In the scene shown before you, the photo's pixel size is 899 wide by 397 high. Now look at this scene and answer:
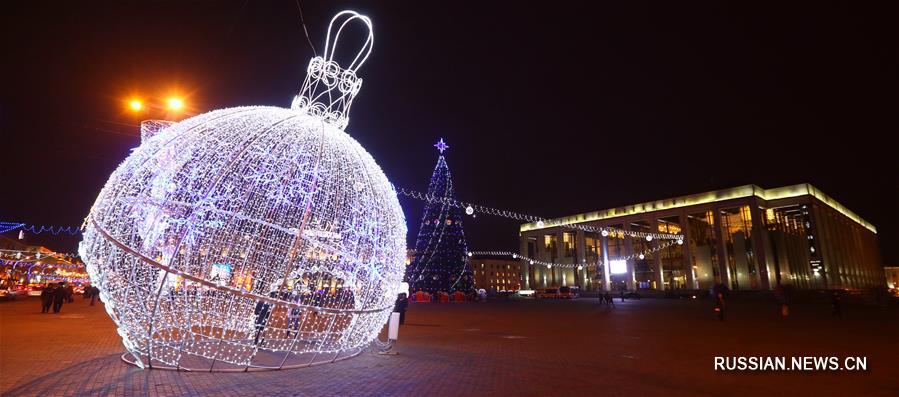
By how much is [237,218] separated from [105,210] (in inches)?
76.2

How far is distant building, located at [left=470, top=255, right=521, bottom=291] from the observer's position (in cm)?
11138

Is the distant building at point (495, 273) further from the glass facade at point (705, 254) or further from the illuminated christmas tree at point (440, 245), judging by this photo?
the illuminated christmas tree at point (440, 245)

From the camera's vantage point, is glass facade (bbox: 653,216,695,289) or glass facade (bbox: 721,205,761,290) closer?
glass facade (bbox: 721,205,761,290)

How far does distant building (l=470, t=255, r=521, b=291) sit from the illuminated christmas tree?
235 feet

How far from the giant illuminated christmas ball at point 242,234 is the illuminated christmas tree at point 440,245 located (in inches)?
1055

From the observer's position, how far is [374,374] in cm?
680

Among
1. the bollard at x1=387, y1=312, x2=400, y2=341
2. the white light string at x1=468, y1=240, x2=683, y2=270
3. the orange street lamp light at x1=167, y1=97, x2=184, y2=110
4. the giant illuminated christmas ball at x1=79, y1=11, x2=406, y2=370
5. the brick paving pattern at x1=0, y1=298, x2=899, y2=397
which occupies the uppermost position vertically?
the orange street lamp light at x1=167, y1=97, x2=184, y2=110

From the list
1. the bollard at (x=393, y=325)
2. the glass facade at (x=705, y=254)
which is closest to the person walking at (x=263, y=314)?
the bollard at (x=393, y=325)

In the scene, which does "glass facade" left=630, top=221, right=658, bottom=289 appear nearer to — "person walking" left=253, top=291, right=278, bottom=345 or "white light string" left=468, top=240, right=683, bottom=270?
"white light string" left=468, top=240, right=683, bottom=270

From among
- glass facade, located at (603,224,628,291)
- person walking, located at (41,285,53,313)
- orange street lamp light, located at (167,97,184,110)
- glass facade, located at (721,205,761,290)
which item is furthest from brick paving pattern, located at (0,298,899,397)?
glass facade, located at (603,224,628,291)

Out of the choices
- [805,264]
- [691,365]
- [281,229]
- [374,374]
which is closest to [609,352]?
[691,365]

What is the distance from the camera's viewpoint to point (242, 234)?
268 inches

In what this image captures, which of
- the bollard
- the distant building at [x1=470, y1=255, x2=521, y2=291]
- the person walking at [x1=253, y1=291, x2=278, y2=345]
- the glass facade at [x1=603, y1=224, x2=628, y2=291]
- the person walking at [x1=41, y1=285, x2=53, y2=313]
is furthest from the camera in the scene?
the distant building at [x1=470, y1=255, x2=521, y2=291]

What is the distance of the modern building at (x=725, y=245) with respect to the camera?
49.3 m
